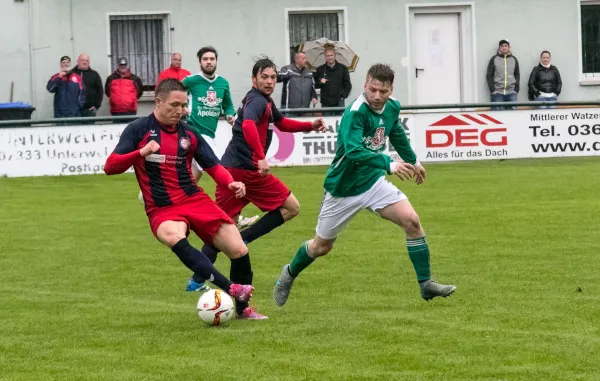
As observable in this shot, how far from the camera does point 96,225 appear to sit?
51.8 ft

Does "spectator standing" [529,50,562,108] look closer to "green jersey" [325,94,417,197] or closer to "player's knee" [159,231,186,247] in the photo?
"green jersey" [325,94,417,197]

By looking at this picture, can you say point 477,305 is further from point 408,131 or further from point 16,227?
point 408,131

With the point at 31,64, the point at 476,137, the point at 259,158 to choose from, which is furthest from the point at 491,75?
the point at 259,158

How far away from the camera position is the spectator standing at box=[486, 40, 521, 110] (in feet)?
91.6

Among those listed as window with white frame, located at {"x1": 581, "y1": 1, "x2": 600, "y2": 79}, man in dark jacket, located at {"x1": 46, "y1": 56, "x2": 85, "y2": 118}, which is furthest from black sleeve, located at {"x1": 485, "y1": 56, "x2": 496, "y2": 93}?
man in dark jacket, located at {"x1": 46, "y1": 56, "x2": 85, "y2": 118}

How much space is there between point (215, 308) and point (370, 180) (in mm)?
1566

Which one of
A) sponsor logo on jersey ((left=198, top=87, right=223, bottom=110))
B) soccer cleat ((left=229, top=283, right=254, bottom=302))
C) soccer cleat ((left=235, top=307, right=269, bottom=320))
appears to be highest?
sponsor logo on jersey ((left=198, top=87, right=223, bottom=110))

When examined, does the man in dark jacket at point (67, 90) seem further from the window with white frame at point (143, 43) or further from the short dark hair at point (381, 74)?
the short dark hair at point (381, 74)

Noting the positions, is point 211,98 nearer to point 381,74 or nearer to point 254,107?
point 254,107

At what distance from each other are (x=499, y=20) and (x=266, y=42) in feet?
17.0

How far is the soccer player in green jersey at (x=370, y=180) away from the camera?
30.0ft

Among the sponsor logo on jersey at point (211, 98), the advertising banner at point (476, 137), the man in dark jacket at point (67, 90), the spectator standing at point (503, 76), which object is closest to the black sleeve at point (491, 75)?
the spectator standing at point (503, 76)

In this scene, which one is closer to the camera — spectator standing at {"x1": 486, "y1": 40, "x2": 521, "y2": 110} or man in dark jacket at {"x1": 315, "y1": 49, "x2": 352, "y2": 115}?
man in dark jacket at {"x1": 315, "y1": 49, "x2": 352, "y2": 115}

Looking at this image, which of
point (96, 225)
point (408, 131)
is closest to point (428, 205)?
point (96, 225)
